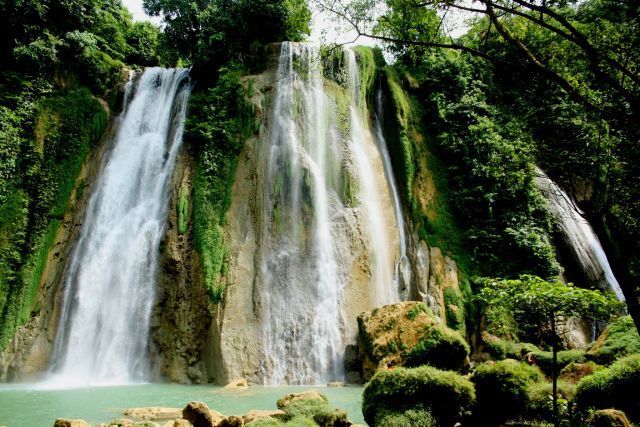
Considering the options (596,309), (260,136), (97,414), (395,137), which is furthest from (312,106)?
(596,309)

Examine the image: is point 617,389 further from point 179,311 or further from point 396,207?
point 396,207

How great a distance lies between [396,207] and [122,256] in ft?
35.3

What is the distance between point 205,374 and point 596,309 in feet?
38.2

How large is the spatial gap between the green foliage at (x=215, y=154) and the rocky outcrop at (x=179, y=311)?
501 mm

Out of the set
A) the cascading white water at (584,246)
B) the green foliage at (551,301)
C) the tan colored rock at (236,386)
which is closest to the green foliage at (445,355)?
the green foliage at (551,301)

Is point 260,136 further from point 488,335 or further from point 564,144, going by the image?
point 564,144

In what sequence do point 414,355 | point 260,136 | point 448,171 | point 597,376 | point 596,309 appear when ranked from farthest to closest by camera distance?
1. point 448,171
2. point 260,136
3. point 414,355
4. point 597,376
5. point 596,309

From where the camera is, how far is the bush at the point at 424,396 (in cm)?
643

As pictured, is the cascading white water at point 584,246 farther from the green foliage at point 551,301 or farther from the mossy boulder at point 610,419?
the mossy boulder at point 610,419

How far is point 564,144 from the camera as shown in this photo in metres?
7.46

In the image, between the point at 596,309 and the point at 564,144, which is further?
the point at 564,144

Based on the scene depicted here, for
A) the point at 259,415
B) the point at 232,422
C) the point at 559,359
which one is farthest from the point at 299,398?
the point at 559,359

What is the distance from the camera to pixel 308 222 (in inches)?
661

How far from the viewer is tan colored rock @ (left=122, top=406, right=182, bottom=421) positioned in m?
8.30
